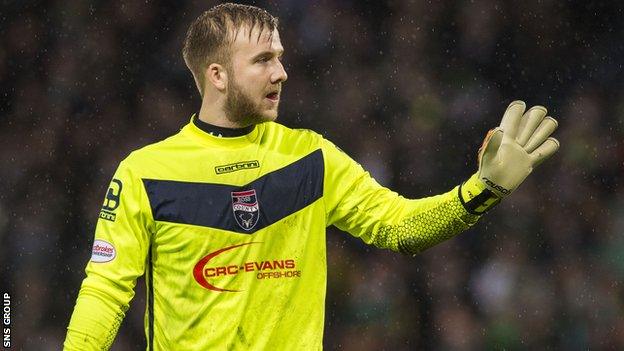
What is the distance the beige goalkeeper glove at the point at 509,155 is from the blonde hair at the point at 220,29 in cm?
66

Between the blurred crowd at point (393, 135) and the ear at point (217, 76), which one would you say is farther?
the blurred crowd at point (393, 135)

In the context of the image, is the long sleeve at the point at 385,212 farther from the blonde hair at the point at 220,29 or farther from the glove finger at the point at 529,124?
the blonde hair at the point at 220,29

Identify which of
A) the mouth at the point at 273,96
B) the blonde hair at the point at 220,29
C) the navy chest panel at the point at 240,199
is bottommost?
the navy chest panel at the point at 240,199

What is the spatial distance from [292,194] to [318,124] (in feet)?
8.41

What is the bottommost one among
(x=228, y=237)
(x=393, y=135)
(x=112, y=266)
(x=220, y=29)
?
(x=393, y=135)

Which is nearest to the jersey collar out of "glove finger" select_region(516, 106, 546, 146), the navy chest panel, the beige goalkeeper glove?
the navy chest panel

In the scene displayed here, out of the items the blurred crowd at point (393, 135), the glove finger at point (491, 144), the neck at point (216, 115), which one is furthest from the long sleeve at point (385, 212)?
→ the blurred crowd at point (393, 135)

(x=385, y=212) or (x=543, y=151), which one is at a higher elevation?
(x=543, y=151)

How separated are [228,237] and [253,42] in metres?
0.50

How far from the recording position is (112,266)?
288 centimetres

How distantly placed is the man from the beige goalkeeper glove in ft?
0.20

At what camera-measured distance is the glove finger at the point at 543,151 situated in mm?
2783

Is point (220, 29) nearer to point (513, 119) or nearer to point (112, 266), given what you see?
point (112, 266)

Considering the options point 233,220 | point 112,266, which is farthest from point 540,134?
point 112,266
